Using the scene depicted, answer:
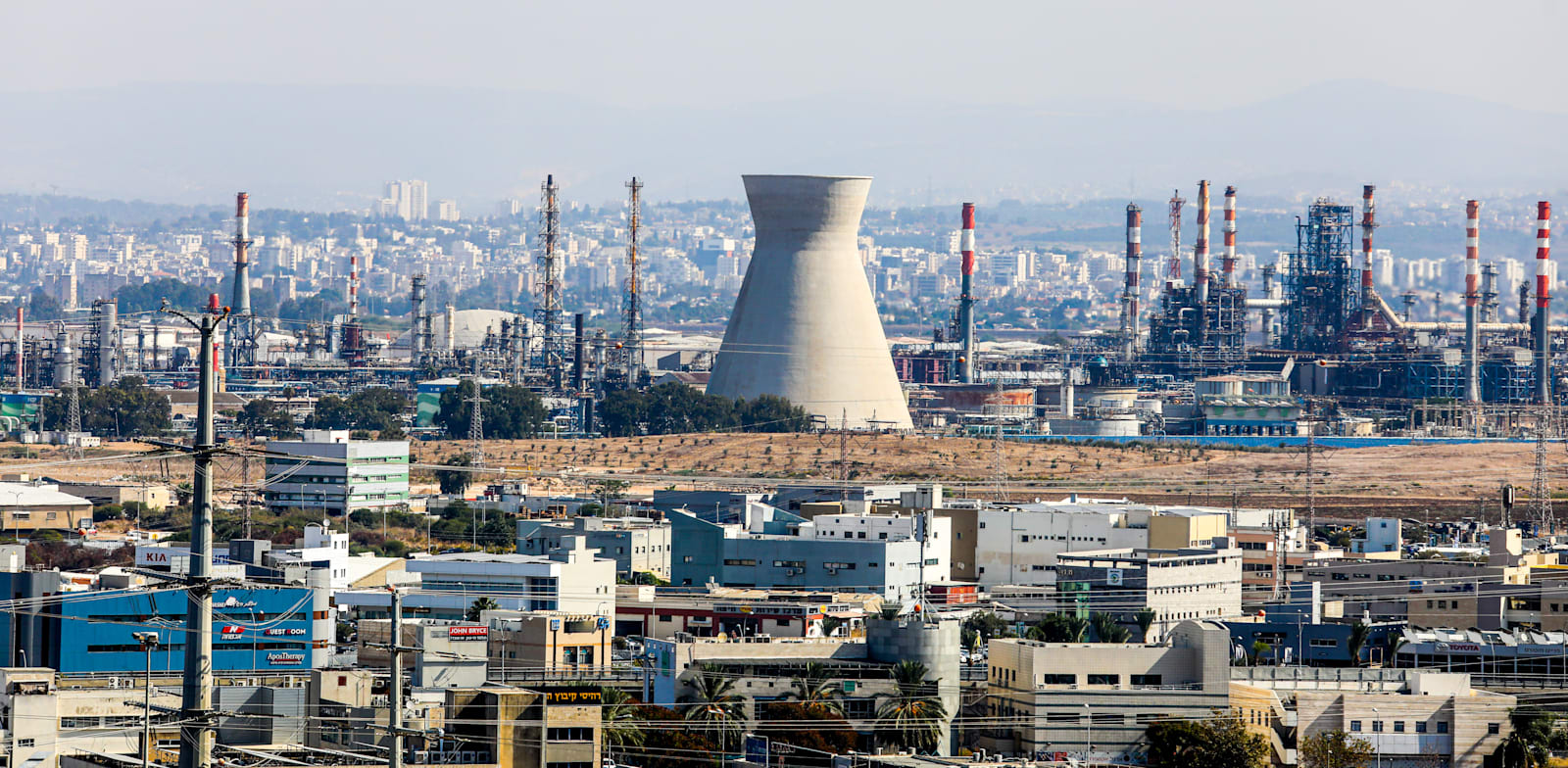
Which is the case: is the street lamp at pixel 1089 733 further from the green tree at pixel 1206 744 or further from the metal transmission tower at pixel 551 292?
the metal transmission tower at pixel 551 292

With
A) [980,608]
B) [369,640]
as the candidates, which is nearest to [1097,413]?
[980,608]

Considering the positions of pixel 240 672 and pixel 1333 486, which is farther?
pixel 1333 486

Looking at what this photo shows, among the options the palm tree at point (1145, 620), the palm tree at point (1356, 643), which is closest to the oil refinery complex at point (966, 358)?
the palm tree at point (1145, 620)

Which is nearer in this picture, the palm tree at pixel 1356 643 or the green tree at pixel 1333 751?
the green tree at pixel 1333 751

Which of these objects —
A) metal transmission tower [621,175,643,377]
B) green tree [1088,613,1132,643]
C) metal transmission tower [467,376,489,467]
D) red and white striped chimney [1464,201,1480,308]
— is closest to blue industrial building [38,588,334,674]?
green tree [1088,613,1132,643]

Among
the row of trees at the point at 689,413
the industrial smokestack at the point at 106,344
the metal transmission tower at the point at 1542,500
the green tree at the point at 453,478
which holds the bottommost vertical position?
the green tree at the point at 453,478

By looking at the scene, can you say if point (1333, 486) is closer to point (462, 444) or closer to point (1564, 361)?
point (462, 444)
